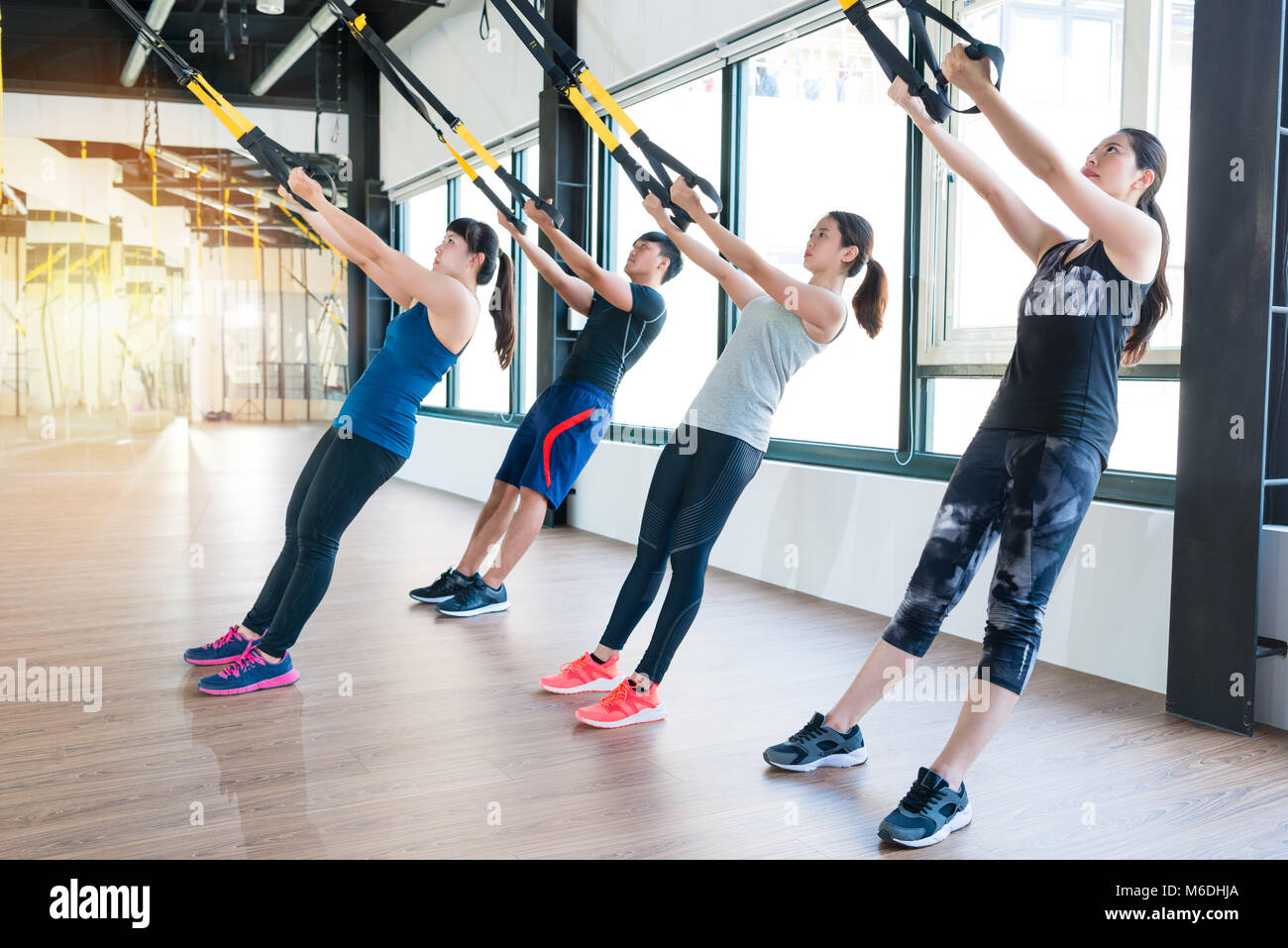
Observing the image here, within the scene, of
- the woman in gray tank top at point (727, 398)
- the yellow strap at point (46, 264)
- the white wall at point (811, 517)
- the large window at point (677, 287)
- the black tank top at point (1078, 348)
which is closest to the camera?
the black tank top at point (1078, 348)

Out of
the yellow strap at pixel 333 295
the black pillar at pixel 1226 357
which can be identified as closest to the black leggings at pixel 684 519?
the black pillar at pixel 1226 357

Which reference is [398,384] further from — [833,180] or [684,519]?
[833,180]

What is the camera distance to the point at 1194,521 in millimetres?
2924

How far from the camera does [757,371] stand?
107 inches

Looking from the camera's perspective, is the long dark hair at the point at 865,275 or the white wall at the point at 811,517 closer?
the long dark hair at the point at 865,275

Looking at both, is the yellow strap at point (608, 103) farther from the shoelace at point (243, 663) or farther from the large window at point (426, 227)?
the large window at point (426, 227)

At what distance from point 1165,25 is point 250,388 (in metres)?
8.18

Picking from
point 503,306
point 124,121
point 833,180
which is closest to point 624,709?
point 503,306

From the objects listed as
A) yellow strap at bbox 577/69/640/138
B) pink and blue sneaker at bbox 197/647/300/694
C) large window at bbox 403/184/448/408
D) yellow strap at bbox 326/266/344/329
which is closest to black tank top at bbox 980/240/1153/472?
yellow strap at bbox 577/69/640/138

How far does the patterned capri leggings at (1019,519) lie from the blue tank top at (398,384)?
1535 millimetres

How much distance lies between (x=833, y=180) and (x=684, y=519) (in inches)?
100

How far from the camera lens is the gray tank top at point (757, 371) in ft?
8.81
